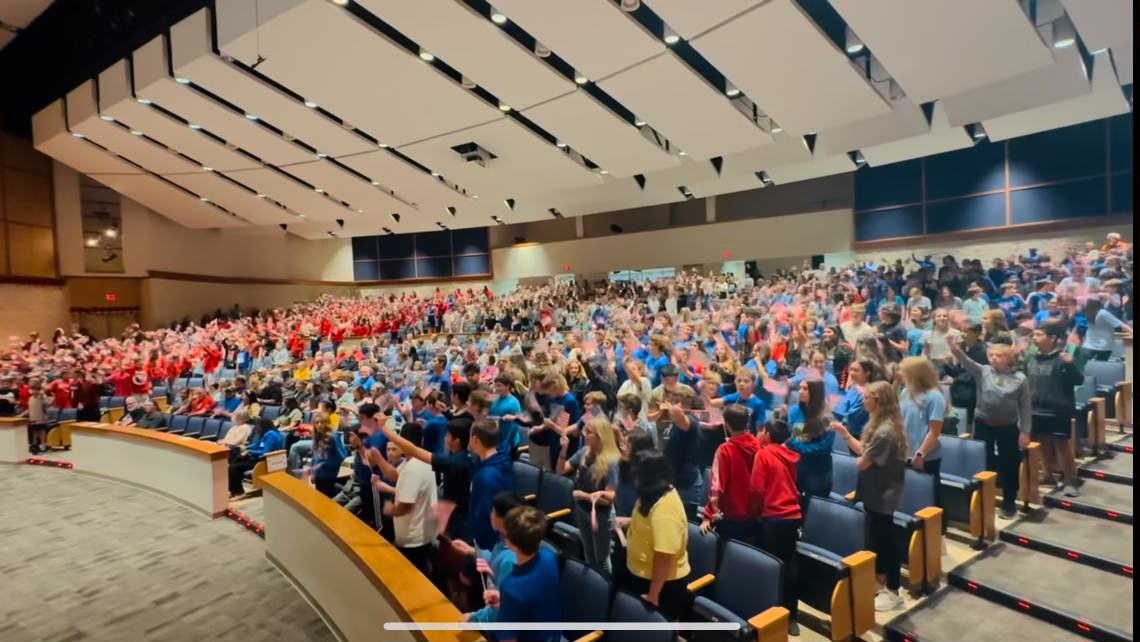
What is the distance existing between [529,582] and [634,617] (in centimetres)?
44

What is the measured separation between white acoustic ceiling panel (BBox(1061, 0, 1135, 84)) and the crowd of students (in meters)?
0.40

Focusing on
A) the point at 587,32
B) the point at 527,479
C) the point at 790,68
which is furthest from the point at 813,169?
the point at 527,479

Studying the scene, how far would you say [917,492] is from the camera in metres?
3.32

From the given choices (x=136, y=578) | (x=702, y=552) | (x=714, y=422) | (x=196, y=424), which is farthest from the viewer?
(x=196, y=424)

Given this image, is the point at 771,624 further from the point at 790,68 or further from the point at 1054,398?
the point at 790,68

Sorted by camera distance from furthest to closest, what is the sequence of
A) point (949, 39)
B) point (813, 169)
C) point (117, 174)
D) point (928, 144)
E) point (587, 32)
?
point (117, 174) → point (813, 169) → point (928, 144) → point (587, 32) → point (949, 39)

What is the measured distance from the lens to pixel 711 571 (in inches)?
108

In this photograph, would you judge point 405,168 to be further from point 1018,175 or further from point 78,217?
point 1018,175

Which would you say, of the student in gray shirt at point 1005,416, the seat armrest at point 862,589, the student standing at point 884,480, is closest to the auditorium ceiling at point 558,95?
the student in gray shirt at point 1005,416

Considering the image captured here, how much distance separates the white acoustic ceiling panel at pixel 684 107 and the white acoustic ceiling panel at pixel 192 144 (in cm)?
805

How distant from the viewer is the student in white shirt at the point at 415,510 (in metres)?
3.13

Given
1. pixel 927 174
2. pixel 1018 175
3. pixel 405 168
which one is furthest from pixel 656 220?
pixel 1018 175

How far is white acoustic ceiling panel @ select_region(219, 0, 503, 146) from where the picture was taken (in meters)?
7.57

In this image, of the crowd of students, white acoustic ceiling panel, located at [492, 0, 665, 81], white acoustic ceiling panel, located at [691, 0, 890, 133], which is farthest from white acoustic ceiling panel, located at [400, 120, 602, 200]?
the crowd of students
